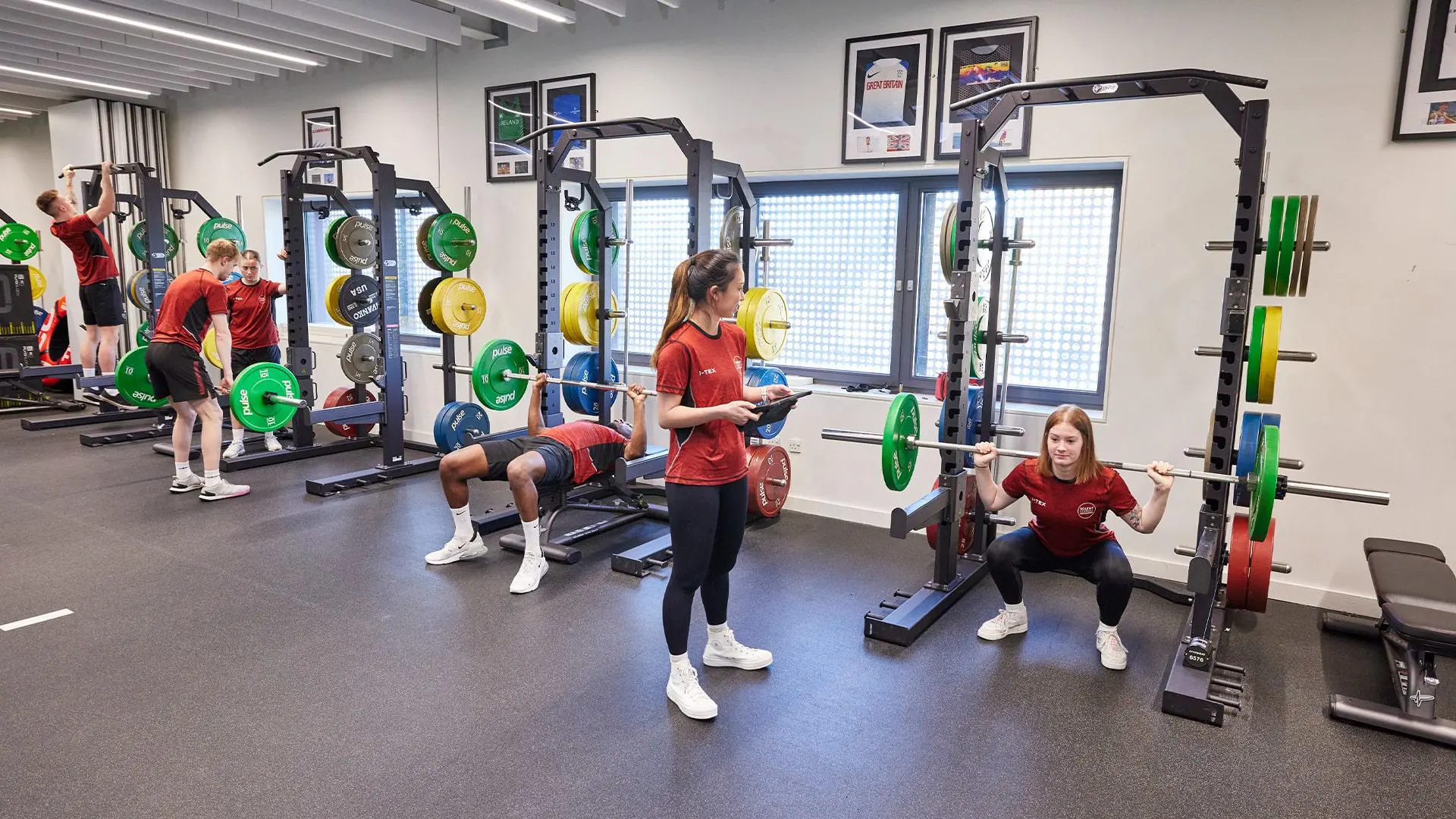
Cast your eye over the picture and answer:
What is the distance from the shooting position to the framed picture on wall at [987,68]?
3.82 metres

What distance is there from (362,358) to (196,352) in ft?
2.91

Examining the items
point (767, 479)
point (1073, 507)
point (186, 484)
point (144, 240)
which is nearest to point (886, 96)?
point (767, 479)

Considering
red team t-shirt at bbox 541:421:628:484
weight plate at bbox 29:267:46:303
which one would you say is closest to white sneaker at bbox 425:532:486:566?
red team t-shirt at bbox 541:421:628:484

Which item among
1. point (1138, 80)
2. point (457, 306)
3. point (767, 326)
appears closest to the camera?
point (1138, 80)

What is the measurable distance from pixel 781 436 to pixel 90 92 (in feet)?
22.6

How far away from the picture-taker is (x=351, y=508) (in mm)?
4625

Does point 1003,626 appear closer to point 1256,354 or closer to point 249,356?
point 1256,354

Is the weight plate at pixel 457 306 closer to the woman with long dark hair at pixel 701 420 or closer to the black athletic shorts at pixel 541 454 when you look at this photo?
the black athletic shorts at pixel 541 454

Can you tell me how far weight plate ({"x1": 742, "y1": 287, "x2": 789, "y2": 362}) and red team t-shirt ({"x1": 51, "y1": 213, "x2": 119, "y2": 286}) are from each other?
469 cm

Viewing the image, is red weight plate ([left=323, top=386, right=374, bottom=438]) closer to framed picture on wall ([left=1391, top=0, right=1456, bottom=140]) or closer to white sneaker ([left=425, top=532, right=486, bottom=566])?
white sneaker ([left=425, top=532, right=486, bottom=566])

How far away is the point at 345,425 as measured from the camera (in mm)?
5891

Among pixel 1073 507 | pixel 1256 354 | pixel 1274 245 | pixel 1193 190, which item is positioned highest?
pixel 1193 190

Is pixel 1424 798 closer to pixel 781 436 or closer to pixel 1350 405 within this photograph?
pixel 1350 405

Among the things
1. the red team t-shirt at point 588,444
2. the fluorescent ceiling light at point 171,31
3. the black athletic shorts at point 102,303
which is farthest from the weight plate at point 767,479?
the black athletic shorts at point 102,303
